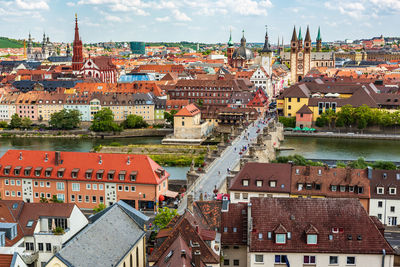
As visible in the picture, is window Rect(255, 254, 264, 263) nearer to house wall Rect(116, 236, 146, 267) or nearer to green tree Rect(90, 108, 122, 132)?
house wall Rect(116, 236, 146, 267)

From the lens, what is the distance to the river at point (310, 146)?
51.7 m

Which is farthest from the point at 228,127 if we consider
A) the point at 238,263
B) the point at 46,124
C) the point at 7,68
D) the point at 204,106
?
the point at 7,68

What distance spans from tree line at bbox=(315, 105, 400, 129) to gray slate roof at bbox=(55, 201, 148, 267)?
157 feet

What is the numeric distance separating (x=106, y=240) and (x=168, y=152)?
35768 mm

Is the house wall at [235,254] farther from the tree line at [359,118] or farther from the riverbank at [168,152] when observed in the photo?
the tree line at [359,118]

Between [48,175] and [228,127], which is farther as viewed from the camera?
[228,127]

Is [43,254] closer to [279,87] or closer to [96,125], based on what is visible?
[96,125]

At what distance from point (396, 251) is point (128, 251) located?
9005 millimetres

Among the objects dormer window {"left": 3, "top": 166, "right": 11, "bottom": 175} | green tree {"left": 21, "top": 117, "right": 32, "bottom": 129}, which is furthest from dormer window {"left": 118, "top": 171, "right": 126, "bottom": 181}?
green tree {"left": 21, "top": 117, "right": 32, "bottom": 129}

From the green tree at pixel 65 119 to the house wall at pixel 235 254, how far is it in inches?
2038

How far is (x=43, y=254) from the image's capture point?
1925 centimetres

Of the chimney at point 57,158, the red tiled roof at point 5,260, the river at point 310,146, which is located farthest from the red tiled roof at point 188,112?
the red tiled roof at point 5,260

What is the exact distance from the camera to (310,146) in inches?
2259

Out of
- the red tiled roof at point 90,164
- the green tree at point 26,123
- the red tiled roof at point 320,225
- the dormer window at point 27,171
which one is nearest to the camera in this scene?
the red tiled roof at point 320,225
